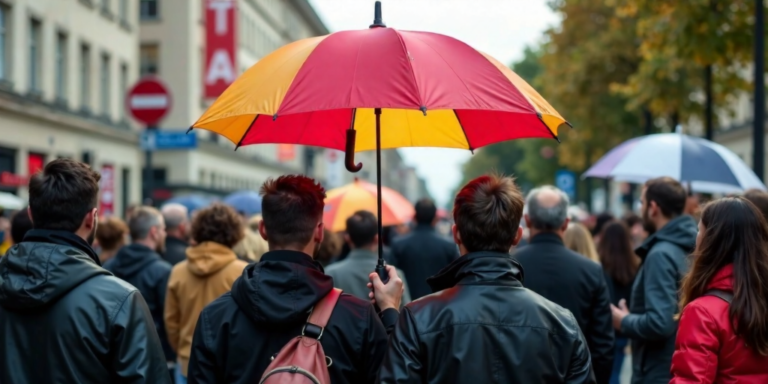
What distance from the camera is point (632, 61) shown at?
3259 cm

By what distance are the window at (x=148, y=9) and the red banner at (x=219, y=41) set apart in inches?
375

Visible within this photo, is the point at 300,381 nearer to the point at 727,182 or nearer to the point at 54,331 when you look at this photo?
the point at 54,331

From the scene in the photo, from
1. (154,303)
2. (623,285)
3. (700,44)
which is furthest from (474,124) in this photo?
(700,44)

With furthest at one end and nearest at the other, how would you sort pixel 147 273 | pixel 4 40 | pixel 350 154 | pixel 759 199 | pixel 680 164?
pixel 4 40, pixel 680 164, pixel 147 273, pixel 759 199, pixel 350 154

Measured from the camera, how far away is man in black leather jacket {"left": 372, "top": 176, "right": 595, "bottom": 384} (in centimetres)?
377

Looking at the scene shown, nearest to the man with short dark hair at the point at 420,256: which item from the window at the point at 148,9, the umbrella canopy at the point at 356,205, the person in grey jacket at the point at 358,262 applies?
the umbrella canopy at the point at 356,205

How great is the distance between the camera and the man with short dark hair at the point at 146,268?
25.9 feet

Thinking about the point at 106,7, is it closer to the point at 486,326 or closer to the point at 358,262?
the point at 358,262

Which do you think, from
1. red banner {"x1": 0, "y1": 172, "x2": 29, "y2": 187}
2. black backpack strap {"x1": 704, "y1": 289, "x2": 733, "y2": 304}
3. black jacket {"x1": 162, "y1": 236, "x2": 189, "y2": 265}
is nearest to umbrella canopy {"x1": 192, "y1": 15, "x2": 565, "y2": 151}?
black backpack strap {"x1": 704, "y1": 289, "x2": 733, "y2": 304}

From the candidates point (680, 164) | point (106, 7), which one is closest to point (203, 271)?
point (680, 164)

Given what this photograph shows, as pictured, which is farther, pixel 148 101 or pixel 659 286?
pixel 148 101

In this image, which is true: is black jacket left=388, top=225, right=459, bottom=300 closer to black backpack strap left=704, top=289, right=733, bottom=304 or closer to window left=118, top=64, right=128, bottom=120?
black backpack strap left=704, top=289, right=733, bottom=304

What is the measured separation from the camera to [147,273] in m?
7.93

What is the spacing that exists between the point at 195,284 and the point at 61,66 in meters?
25.0
